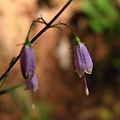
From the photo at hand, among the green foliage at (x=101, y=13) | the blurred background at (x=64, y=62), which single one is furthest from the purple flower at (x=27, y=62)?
Result: the green foliage at (x=101, y=13)

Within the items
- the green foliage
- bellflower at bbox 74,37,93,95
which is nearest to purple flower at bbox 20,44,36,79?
bellflower at bbox 74,37,93,95

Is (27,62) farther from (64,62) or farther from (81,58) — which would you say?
(64,62)

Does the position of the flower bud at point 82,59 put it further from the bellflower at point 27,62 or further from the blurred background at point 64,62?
the blurred background at point 64,62

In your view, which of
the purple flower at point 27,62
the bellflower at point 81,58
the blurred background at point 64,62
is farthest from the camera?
the blurred background at point 64,62

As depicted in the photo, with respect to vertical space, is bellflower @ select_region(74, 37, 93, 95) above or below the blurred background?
below

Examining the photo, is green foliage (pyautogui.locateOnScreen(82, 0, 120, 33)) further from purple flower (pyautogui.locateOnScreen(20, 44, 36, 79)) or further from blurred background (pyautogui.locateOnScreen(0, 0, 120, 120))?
purple flower (pyautogui.locateOnScreen(20, 44, 36, 79))

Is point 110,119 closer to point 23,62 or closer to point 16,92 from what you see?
point 16,92

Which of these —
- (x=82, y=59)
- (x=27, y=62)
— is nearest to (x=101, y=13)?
(x=82, y=59)
